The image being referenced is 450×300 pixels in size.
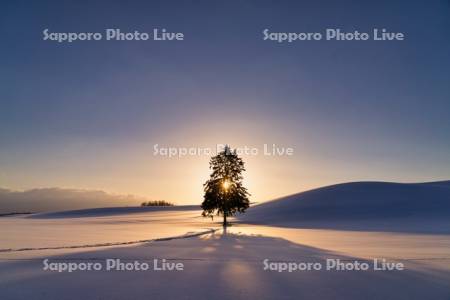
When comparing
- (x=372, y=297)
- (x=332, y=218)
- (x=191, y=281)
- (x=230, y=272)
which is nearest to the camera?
(x=372, y=297)

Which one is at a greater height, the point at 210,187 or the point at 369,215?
the point at 210,187

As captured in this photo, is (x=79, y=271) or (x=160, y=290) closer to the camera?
(x=160, y=290)

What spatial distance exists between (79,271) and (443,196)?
69.8m

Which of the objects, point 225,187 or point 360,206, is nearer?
point 225,187

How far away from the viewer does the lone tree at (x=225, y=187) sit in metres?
48.0

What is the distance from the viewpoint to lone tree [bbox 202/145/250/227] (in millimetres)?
47969

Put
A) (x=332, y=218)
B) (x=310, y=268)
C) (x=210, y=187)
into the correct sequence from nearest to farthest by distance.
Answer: (x=310, y=268), (x=210, y=187), (x=332, y=218)

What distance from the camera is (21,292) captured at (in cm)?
951

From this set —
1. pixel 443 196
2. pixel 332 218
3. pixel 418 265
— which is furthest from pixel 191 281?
pixel 443 196

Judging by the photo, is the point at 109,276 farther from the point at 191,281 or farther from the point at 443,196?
the point at 443,196

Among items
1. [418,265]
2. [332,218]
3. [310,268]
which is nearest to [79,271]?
[310,268]

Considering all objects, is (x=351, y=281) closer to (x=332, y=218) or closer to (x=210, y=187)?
(x=210, y=187)

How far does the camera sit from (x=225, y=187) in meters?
48.2

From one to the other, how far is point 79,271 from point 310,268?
762 centimetres
